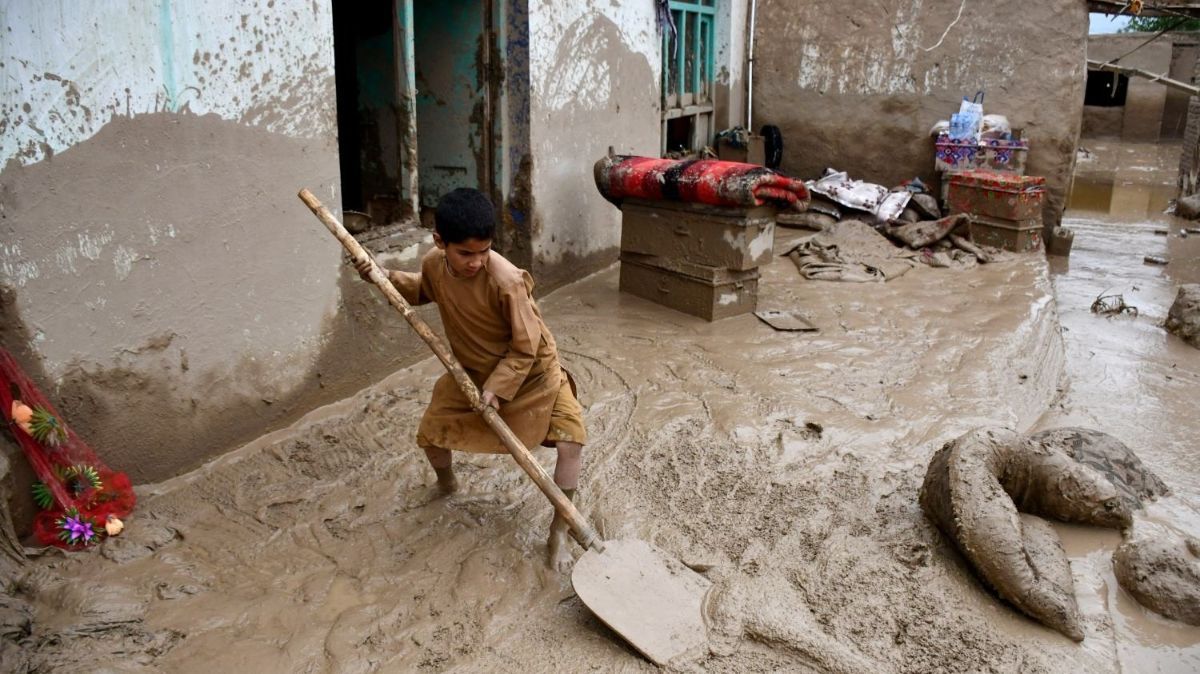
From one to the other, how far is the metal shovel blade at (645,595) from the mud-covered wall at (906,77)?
6.97 metres

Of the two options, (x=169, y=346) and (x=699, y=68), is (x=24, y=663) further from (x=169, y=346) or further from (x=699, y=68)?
(x=699, y=68)

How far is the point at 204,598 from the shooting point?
2.76m

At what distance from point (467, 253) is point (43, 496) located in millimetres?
1656

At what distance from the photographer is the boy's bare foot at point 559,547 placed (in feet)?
9.85

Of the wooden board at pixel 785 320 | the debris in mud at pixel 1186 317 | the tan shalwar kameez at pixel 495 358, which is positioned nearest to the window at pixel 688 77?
Result: the wooden board at pixel 785 320

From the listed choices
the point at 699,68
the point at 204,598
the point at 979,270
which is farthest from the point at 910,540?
the point at 699,68

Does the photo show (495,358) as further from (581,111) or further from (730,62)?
(730,62)

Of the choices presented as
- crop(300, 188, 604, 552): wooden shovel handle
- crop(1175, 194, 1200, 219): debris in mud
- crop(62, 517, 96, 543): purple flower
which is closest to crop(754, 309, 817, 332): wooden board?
crop(300, 188, 604, 552): wooden shovel handle

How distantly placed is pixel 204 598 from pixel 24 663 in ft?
1.66

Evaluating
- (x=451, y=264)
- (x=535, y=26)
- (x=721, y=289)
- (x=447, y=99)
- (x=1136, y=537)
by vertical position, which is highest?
(x=535, y=26)

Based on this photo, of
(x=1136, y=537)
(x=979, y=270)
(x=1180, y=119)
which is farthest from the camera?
(x=1180, y=119)

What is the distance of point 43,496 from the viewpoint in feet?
9.68

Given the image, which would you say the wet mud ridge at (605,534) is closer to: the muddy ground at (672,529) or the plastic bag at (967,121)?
the muddy ground at (672,529)

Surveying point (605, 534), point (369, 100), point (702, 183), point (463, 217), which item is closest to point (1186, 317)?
point (702, 183)
